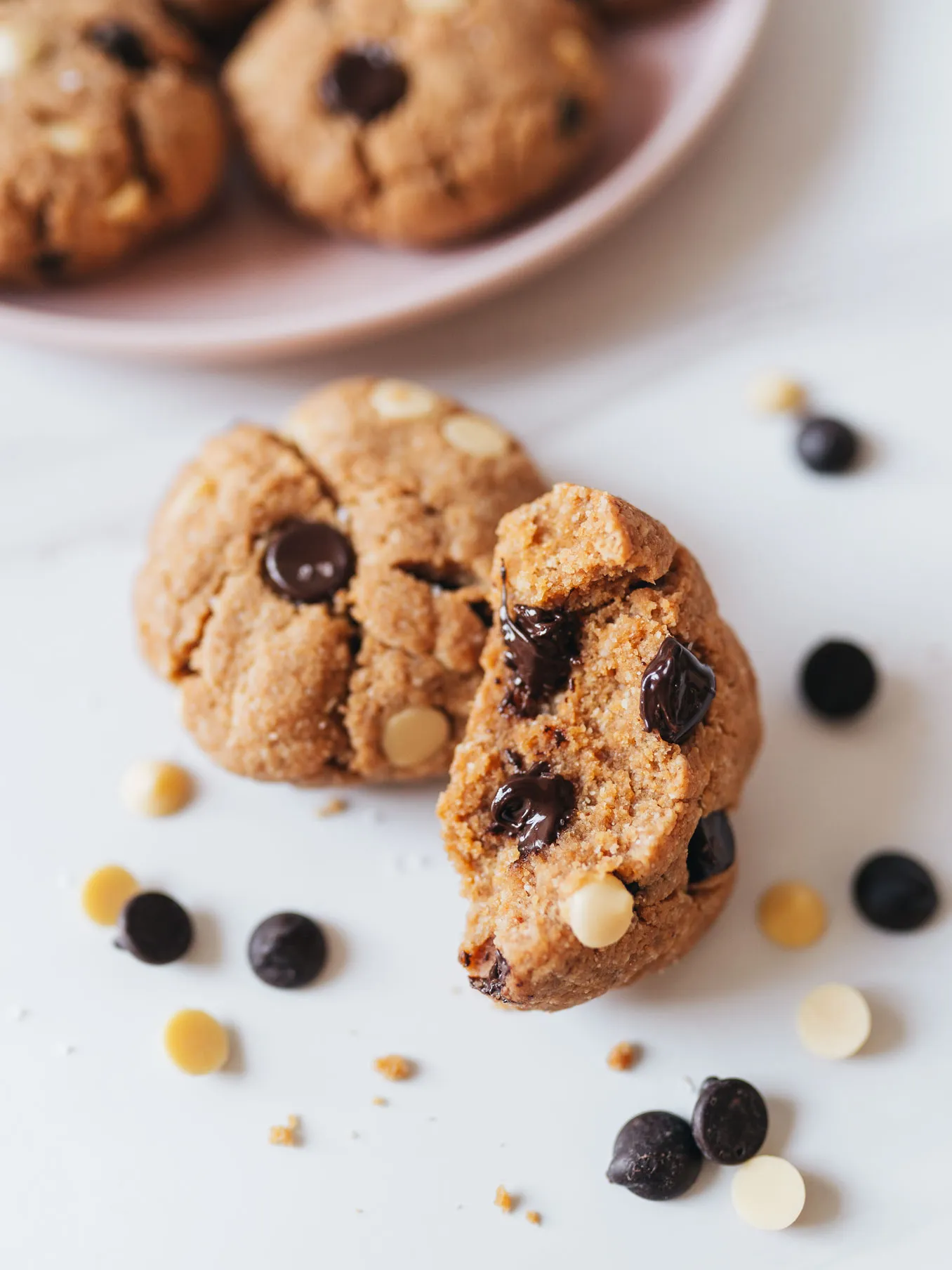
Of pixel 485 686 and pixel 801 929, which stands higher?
pixel 485 686

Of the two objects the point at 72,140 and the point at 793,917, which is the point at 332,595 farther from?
the point at 72,140

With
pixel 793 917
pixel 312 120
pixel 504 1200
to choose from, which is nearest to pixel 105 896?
pixel 504 1200

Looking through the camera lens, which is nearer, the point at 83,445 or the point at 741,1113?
the point at 741,1113

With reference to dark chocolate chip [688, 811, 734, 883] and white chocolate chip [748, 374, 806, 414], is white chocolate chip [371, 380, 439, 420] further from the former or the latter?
dark chocolate chip [688, 811, 734, 883]

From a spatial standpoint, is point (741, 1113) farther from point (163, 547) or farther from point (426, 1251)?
point (163, 547)

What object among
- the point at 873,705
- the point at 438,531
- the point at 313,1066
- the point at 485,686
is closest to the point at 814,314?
the point at 873,705

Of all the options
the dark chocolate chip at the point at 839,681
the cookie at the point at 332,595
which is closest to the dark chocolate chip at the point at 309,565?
the cookie at the point at 332,595

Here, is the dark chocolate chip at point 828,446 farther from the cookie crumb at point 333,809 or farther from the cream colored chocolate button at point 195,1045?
the cream colored chocolate button at point 195,1045
